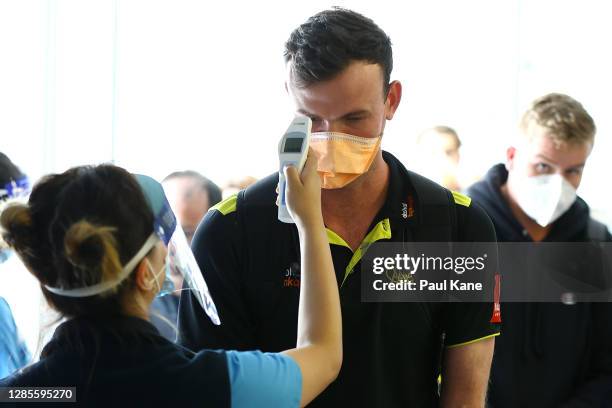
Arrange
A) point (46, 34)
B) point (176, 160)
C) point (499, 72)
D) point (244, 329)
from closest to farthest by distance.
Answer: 1. point (244, 329)
2. point (46, 34)
3. point (176, 160)
4. point (499, 72)

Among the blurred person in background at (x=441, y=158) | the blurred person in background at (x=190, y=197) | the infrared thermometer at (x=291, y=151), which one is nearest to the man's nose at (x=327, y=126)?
the infrared thermometer at (x=291, y=151)

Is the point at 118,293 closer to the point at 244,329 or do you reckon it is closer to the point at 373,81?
the point at 244,329

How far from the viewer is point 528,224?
96.7 inches

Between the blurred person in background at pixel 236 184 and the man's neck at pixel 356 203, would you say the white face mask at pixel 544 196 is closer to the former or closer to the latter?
the man's neck at pixel 356 203

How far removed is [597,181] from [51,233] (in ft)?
15.5


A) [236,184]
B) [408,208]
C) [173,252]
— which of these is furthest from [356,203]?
[236,184]

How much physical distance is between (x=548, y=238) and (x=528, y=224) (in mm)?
79

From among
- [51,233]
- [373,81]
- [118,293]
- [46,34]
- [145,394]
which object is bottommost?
[145,394]

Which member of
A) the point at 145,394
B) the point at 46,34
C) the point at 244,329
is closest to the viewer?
the point at 145,394

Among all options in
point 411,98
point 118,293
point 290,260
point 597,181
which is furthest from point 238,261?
point 597,181

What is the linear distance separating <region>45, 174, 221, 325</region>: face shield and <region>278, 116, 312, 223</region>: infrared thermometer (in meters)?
0.20

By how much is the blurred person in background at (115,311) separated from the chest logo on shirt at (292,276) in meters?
0.26

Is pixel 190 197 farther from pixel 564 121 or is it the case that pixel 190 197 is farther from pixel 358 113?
pixel 358 113

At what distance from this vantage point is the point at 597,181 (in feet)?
17.8
